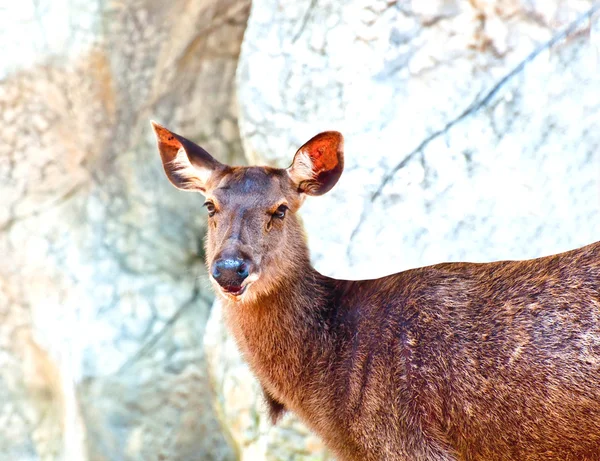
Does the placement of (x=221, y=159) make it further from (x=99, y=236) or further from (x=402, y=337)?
(x=402, y=337)

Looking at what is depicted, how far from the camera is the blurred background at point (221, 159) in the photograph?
567 centimetres

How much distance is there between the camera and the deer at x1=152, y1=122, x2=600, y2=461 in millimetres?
4484

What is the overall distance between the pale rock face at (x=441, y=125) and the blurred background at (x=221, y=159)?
0.01m

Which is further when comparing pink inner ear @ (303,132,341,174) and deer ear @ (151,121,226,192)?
deer ear @ (151,121,226,192)

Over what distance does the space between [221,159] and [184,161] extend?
1.89 meters

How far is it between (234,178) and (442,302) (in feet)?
4.60

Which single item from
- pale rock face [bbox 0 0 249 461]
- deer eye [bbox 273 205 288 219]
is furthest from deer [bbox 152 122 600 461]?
pale rock face [bbox 0 0 249 461]

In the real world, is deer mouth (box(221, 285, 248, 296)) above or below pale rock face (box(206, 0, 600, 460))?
below

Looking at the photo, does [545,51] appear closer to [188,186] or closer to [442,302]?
[442,302]

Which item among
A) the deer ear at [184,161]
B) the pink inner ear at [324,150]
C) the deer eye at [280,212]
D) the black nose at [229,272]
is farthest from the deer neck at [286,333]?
the deer ear at [184,161]

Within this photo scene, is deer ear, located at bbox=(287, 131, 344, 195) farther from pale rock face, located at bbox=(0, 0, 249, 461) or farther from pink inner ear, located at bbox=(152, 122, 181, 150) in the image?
pale rock face, located at bbox=(0, 0, 249, 461)

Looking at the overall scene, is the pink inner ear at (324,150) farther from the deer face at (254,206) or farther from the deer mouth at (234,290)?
the deer mouth at (234,290)

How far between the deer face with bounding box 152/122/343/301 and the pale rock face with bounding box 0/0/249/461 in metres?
1.57

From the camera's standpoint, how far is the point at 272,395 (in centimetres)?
519
